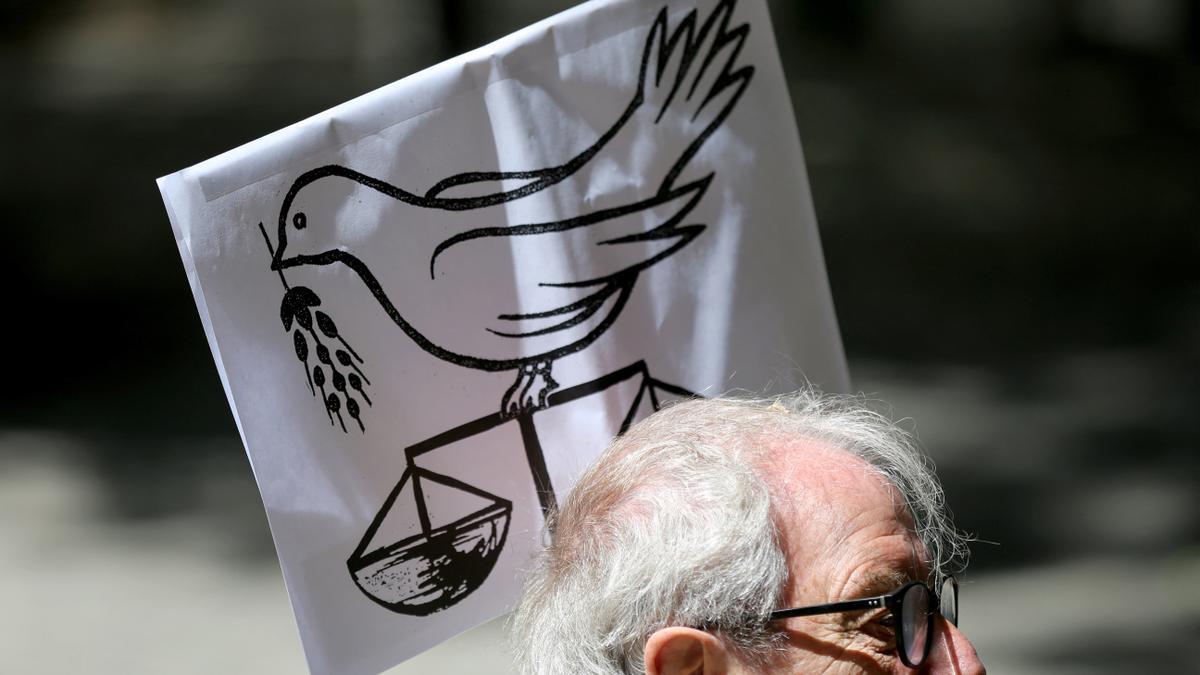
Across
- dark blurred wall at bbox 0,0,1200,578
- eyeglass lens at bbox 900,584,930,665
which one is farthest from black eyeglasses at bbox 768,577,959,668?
dark blurred wall at bbox 0,0,1200,578

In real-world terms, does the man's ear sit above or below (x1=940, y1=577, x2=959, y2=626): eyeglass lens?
above

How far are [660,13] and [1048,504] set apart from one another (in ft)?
7.86

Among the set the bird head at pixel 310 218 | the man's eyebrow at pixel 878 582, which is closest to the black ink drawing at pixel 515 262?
the bird head at pixel 310 218

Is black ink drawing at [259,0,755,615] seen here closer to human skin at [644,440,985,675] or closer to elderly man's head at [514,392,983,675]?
elderly man's head at [514,392,983,675]

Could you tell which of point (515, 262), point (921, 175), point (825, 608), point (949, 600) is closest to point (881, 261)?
point (921, 175)

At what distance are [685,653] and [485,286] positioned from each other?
440 mm

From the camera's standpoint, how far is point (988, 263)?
345 cm

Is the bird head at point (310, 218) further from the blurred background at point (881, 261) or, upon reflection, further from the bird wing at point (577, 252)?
the blurred background at point (881, 261)

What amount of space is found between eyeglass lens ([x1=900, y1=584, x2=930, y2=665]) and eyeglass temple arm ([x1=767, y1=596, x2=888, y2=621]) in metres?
0.04

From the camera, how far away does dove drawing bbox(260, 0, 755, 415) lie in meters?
1.19

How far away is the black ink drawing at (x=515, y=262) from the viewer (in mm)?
1184

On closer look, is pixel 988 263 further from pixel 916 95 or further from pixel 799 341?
pixel 799 341

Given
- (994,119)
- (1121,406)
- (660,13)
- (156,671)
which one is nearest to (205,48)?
(156,671)

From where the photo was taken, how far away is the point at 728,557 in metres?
1.08
